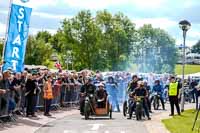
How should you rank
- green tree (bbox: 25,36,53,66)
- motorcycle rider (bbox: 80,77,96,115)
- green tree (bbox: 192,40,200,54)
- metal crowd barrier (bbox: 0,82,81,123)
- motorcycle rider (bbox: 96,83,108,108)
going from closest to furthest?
metal crowd barrier (bbox: 0,82,81,123) → motorcycle rider (bbox: 96,83,108,108) → motorcycle rider (bbox: 80,77,96,115) → green tree (bbox: 25,36,53,66) → green tree (bbox: 192,40,200,54)

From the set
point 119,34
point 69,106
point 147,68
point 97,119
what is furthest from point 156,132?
point 147,68

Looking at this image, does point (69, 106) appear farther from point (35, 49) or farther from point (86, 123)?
point (35, 49)

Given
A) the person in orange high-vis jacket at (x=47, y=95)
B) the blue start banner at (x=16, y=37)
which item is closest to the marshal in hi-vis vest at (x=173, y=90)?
the person in orange high-vis jacket at (x=47, y=95)

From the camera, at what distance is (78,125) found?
20.8 meters

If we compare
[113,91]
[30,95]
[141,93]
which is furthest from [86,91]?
[113,91]

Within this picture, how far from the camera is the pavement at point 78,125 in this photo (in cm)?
1870

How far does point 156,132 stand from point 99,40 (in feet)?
204

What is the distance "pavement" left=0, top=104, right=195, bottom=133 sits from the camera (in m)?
18.7

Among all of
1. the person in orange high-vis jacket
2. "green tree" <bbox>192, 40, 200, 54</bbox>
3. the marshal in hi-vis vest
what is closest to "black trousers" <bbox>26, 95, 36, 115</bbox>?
the person in orange high-vis jacket

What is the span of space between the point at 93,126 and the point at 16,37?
4.67 m

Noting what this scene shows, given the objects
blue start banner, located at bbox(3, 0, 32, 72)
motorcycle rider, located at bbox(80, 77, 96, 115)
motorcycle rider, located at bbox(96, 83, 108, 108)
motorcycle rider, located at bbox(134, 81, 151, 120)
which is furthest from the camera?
motorcycle rider, located at bbox(80, 77, 96, 115)

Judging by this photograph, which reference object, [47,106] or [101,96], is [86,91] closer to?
[101,96]

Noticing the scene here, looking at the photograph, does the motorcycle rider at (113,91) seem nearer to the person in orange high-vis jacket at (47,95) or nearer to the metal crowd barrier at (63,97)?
the metal crowd barrier at (63,97)

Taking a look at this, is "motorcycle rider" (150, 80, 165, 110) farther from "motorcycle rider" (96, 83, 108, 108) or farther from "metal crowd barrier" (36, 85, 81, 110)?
"motorcycle rider" (96, 83, 108, 108)
